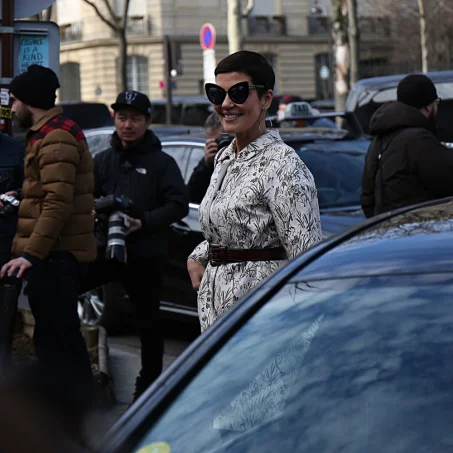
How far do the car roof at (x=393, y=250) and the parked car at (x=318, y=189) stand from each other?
4873 millimetres

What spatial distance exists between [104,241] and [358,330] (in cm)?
449

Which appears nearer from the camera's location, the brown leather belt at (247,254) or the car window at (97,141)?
the brown leather belt at (247,254)

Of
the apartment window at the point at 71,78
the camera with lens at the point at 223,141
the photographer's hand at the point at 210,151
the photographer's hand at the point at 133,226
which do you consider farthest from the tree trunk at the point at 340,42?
the apartment window at the point at 71,78

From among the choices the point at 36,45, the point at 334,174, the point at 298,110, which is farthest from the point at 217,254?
the point at 298,110

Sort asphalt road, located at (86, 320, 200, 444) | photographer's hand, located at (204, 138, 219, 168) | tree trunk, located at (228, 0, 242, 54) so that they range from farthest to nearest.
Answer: tree trunk, located at (228, 0, 242, 54) < photographer's hand, located at (204, 138, 219, 168) < asphalt road, located at (86, 320, 200, 444)

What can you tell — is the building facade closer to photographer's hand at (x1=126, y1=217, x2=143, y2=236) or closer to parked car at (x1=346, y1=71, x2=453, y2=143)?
parked car at (x1=346, y1=71, x2=453, y2=143)

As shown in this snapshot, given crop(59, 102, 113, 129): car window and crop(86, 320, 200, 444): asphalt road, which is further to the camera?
crop(59, 102, 113, 129): car window

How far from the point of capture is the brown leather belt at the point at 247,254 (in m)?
4.06

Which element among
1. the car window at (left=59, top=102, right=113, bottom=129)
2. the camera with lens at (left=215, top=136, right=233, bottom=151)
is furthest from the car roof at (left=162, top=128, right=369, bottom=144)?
the car window at (left=59, top=102, right=113, bottom=129)

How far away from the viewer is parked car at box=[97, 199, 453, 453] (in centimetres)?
219

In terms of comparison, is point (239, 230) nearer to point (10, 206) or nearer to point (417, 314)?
point (417, 314)

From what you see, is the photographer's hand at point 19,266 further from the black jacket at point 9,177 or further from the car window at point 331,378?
the car window at point 331,378

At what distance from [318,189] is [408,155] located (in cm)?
201

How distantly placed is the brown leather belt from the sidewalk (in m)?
1.87
